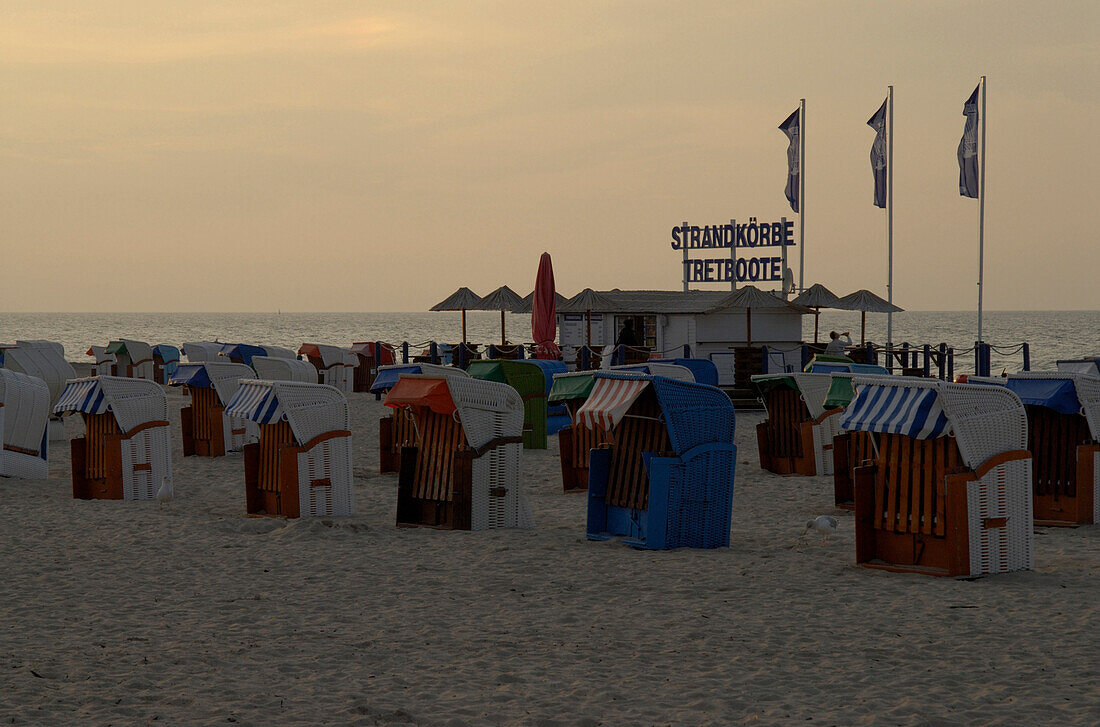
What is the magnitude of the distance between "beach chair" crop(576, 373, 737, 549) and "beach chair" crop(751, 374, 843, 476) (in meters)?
5.08

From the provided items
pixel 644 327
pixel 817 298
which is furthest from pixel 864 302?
pixel 644 327

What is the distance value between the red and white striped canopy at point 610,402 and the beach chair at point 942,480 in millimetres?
1658

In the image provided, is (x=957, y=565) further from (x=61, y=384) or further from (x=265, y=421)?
(x=61, y=384)

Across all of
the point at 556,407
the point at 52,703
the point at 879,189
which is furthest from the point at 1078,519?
the point at 879,189

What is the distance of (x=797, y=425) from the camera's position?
13945mm

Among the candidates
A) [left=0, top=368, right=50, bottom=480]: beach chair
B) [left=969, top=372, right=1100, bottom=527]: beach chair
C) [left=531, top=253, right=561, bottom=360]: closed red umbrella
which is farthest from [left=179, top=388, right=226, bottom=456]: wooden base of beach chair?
[left=969, top=372, right=1100, bottom=527]: beach chair

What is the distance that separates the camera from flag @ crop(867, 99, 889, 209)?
30.5 meters

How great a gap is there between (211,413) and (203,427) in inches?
16.1

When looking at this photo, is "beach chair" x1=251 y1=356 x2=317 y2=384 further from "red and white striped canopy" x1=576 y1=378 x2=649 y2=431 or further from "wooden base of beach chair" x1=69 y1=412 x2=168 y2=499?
"red and white striped canopy" x1=576 y1=378 x2=649 y2=431

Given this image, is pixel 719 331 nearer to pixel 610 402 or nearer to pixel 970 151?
pixel 970 151

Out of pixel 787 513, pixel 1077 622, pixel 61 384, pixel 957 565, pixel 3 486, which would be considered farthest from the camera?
pixel 61 384

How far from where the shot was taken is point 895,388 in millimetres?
7703

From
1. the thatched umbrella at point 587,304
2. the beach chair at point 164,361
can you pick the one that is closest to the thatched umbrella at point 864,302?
the thatched umbrella at point 587,304

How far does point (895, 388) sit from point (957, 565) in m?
1.30
